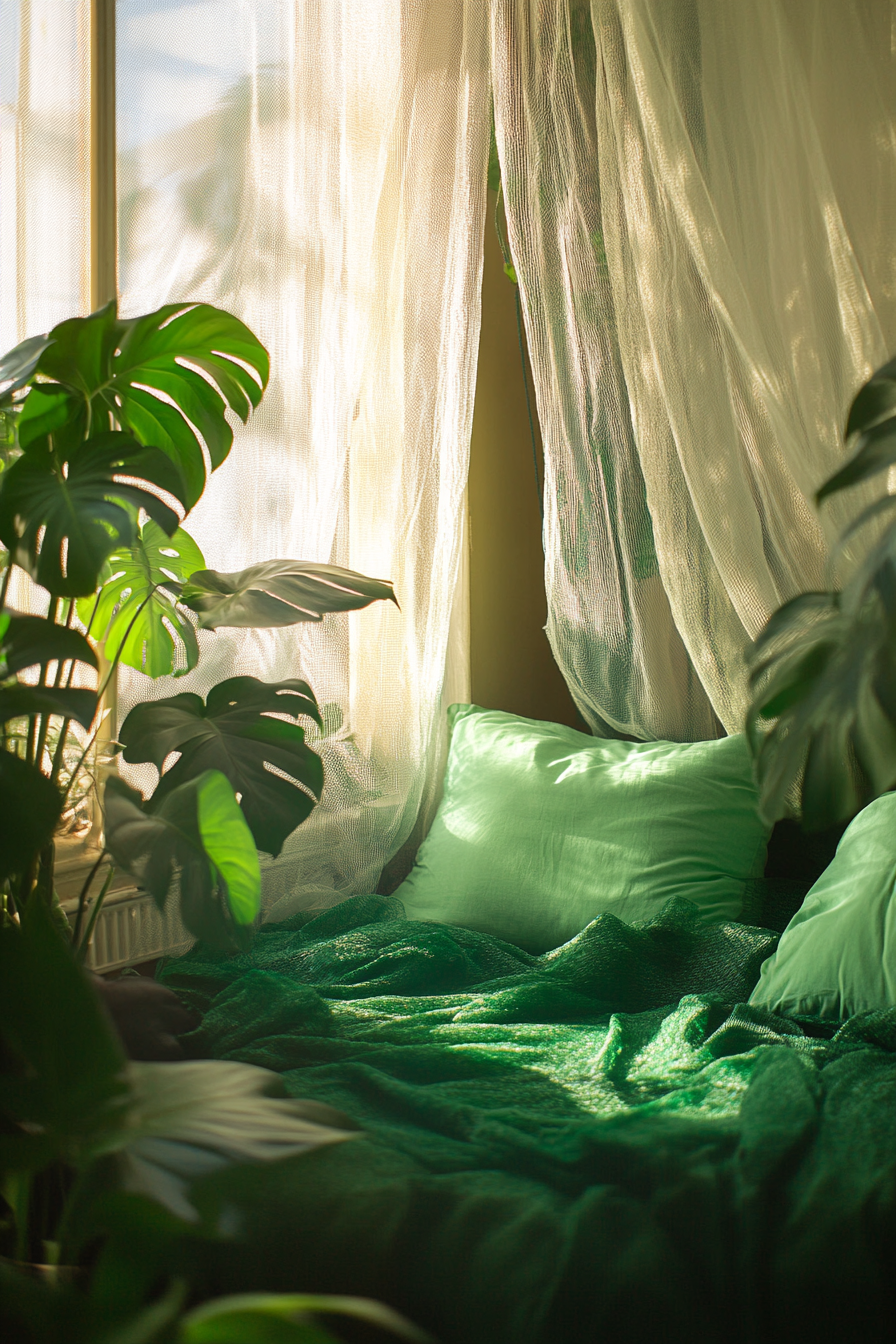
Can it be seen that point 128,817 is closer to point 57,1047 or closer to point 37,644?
point 37,644

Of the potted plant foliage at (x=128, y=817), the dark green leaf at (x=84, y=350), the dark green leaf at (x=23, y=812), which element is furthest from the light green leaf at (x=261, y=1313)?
the dark green leaf at (x=84, y=350)

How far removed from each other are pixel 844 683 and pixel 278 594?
0.66 m

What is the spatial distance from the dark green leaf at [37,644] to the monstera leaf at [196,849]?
0.16 m

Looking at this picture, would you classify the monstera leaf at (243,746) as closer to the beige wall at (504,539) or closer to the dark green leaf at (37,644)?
the dark green leaf at (37,644)

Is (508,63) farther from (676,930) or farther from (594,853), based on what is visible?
(676,930)

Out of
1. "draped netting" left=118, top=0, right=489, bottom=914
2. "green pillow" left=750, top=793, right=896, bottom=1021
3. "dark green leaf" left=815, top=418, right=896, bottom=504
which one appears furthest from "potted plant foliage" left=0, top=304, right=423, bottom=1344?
"green pillow" left=750, top=793, right=896, bottom=1021

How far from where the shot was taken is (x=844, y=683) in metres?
0.80

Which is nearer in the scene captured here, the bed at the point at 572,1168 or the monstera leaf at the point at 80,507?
the bed at the point at 572,1168

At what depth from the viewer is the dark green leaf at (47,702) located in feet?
2.87

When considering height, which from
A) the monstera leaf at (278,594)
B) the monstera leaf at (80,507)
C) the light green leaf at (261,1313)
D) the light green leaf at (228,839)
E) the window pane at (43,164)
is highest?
the window pane at (43,164)

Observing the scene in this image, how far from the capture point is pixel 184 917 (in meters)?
1.06

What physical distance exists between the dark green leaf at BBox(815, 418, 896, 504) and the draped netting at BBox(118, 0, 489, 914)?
3.53 feet

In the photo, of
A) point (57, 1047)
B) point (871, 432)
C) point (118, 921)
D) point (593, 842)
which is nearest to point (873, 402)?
point (871, 432)

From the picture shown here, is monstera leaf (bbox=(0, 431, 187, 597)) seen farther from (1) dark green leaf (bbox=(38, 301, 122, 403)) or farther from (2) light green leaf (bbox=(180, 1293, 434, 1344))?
(2) light green leaf (bbox=(180, 1293, 434, 1344))
